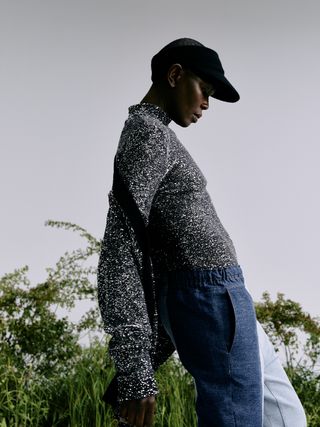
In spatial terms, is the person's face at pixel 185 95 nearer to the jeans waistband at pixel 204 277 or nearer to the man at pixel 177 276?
the man at pixel 177 276

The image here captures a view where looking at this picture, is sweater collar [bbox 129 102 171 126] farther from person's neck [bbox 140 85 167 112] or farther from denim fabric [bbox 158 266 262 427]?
denim fabric [bbox 158 266 262 427]

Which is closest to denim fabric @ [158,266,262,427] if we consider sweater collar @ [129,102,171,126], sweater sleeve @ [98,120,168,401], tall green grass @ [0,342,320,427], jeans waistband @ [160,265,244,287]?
jeans waistband @ [160,265,244,287]

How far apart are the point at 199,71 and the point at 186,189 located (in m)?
0.29

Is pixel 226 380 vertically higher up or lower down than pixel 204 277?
lower down

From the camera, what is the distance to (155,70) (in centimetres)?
193

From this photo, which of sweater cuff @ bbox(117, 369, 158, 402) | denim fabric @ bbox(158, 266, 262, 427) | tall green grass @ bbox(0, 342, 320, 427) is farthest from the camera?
tall green grass @ bbox(0, 342, 320, 427)

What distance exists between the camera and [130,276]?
66.7 inches

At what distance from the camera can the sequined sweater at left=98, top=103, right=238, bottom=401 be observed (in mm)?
1668

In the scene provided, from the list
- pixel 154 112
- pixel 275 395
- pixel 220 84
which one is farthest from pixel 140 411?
pixel 220 84

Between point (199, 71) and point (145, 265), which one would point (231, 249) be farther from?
point (199, 71)

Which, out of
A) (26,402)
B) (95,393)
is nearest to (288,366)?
(95,393)

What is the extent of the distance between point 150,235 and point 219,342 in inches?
11.6

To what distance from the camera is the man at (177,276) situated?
5.50 feet

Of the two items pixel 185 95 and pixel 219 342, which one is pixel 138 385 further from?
pixel 185 95
